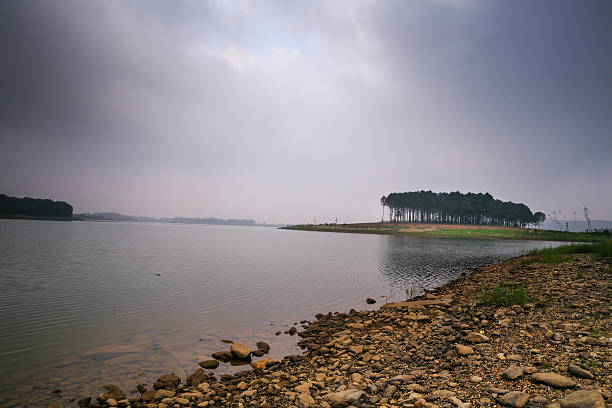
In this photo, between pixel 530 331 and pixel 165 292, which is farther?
pixel 165 292

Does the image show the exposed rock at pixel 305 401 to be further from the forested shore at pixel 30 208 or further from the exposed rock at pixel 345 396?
the forested shore at pixel 30 208

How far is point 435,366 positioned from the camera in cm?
655

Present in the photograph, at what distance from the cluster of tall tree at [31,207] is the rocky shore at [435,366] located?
229405 mm

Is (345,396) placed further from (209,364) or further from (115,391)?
(115,391)

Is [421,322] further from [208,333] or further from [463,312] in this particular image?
[208,333]

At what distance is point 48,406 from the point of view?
242 inches

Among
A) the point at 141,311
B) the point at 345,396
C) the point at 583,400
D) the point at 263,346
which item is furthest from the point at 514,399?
the point at 141,311

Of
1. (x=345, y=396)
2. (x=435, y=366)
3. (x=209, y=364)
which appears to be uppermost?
(x=435, y=366)

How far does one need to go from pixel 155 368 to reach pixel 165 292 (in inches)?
370

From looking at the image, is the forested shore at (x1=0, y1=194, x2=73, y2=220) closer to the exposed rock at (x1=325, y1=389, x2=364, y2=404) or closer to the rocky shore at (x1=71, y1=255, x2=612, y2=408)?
the rocky shore at (x1=71, y1=255, x2=612, y2=408)

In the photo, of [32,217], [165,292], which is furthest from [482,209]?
[32,217]

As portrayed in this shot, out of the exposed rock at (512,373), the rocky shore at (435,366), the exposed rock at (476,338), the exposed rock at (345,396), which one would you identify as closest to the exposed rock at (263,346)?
the rocky shore at (435,366)

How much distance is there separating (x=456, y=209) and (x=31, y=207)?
25943 cm

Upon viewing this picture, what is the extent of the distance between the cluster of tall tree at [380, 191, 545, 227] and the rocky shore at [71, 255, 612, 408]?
168067 millimetres
